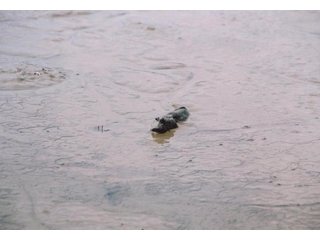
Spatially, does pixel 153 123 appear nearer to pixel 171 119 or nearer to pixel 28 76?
pixel 171 119

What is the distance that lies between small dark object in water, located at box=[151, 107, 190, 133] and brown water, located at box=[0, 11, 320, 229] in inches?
2.2

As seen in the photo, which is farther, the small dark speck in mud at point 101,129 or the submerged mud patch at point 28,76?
the submerged mud patch at point 28,76

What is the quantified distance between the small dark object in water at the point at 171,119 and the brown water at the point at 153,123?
6cm

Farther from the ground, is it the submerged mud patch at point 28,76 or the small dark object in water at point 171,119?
the submerged mud patch at point 28,76

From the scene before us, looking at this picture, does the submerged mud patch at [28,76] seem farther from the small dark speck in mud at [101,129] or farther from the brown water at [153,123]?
the small dark speck in mud at [101,129]

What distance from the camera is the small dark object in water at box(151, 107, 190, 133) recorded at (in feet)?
11.7

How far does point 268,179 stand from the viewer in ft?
9.96

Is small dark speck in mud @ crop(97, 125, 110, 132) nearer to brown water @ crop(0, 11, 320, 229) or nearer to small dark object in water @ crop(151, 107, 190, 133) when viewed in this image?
brown water @ crop(0, 11, 320, 229)

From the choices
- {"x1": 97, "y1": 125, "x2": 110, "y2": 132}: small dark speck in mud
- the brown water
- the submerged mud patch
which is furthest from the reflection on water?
the submerged mud patch

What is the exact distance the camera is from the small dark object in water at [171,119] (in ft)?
11.7

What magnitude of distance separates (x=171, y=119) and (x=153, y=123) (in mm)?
173

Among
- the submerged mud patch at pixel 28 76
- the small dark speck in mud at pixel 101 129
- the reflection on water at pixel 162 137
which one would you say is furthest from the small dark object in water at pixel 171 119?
the submerged mud patch at pixel 28 76
